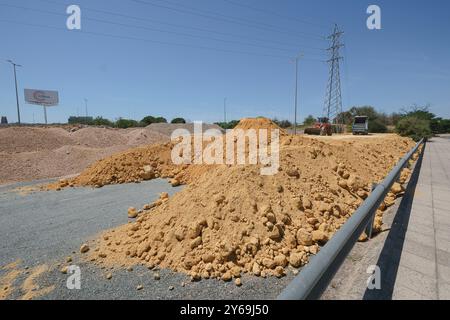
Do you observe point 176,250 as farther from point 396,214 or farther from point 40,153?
point 40,153

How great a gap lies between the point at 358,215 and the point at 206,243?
192cm

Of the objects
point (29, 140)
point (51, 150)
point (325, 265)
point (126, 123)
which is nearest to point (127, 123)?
point (126, 123)

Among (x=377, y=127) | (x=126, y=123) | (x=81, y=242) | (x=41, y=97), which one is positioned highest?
(x=41, y=97)

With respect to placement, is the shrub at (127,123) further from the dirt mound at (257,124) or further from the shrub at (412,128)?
the shrub at (412,128)

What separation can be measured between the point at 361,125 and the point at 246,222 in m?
33.5

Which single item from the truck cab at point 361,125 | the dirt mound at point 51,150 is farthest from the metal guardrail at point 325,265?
the truck cab at point 361,125

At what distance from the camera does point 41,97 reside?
4762cm

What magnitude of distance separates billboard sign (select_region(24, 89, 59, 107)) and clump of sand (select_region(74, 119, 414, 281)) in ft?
188

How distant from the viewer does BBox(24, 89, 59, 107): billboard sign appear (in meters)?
46.6

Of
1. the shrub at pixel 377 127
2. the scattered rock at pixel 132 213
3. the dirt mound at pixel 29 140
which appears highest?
the shrub at pixel 377 127

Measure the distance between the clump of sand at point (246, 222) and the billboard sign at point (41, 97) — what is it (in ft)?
188

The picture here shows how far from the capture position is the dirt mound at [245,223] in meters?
2.97

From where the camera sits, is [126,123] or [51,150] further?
[126,123]

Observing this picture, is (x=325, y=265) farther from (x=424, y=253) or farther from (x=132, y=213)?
(x=132, y=213)
